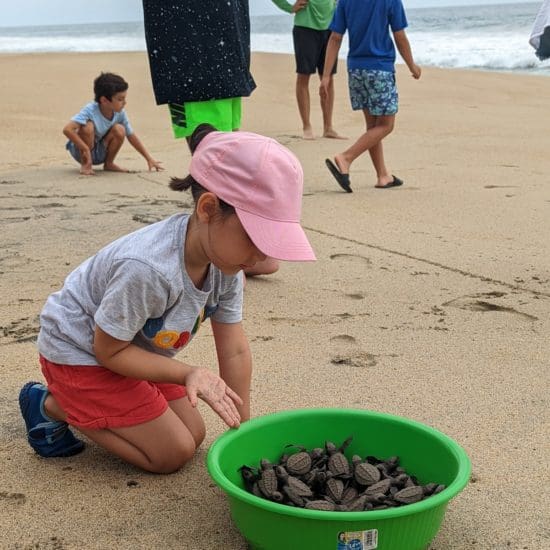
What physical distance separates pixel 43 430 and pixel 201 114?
1.81 m

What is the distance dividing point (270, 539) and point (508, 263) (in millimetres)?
2532

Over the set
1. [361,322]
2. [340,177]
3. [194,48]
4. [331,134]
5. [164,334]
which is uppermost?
[194,48]

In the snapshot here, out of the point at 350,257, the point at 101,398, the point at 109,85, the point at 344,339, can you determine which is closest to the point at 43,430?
the point at 101,398

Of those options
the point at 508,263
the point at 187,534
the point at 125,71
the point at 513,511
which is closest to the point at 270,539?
the point at 187,534

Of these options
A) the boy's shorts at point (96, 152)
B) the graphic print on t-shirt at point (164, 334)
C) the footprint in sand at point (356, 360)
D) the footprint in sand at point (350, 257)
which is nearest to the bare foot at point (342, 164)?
the footprint in sand at point (350, 257)

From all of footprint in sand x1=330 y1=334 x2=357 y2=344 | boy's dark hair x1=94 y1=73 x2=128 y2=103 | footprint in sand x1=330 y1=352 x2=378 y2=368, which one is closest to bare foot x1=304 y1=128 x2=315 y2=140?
boy's dark hair x1=94 y1=73 x2=128 y2=103

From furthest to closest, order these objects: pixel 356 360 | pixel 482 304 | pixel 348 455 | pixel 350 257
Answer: pixel 350 257, pixel 482 304, pixel 356 360, pixel 348 455

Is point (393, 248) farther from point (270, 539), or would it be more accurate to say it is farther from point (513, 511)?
point (270, 539)

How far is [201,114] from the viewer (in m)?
3.70

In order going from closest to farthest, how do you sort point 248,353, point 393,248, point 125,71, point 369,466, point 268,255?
point 268,255 → point 369,466 → point 248,353 → point 393,248 → point 125,71

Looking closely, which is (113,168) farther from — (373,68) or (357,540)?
(357,540)

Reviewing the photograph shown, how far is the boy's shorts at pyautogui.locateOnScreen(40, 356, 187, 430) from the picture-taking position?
2219 millimetres

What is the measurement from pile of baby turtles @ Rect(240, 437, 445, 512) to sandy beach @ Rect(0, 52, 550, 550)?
0.13 meters

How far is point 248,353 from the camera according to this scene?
2.40 metres
